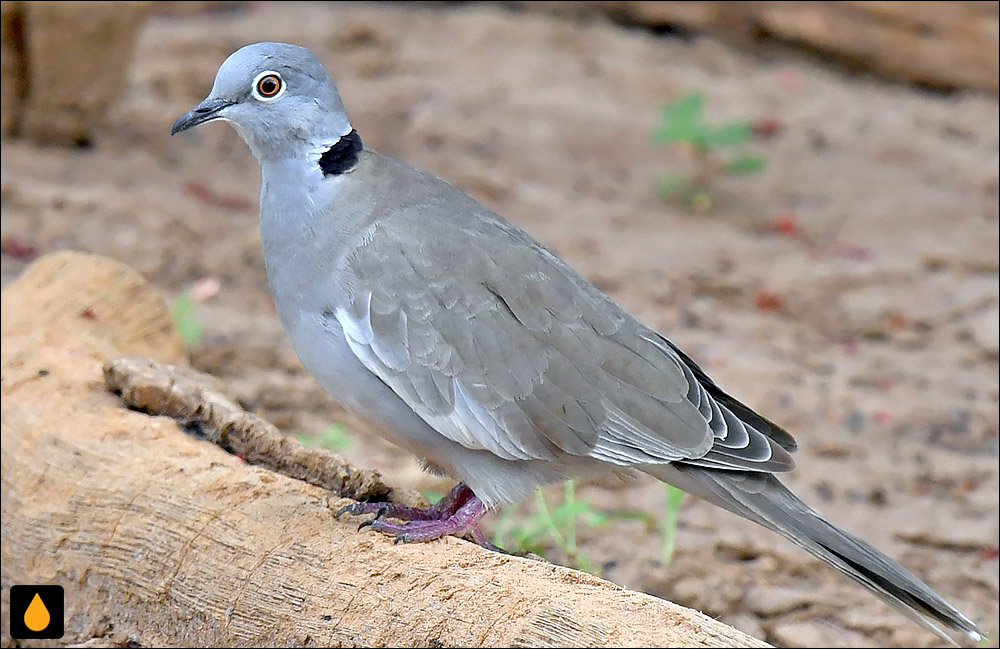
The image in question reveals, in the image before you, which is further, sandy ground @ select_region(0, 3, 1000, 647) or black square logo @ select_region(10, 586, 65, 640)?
sandy ground @ select_region(0, 3, 1000, 647)

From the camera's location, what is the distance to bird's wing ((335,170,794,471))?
2.94 meters

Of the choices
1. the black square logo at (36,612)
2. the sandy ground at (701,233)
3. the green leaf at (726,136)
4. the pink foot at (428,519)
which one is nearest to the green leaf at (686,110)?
the green leaf at (726,136)

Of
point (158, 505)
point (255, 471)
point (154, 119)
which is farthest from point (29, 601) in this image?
point (154, 119)

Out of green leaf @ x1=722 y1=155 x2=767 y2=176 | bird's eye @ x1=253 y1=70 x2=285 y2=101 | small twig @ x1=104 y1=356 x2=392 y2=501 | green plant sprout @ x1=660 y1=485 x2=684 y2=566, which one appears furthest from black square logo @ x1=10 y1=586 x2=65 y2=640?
green leaf @ x1=722 y1=155 x2=767 y2=176

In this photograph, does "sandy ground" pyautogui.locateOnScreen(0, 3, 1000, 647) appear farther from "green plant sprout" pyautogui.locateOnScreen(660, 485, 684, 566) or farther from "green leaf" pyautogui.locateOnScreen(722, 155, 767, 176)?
"green leaf" pyautogui.locateOnScreen(722, 155, 767, 176)

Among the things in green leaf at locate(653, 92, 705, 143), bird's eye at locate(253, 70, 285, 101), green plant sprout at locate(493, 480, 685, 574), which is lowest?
green plant sprout at locate(493, 480, 685, 574)

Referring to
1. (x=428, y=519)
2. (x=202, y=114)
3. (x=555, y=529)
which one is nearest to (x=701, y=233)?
(x=555, y=529)

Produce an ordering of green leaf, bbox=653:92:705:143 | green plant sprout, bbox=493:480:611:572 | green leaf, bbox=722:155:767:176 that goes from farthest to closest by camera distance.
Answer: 1. green leaf, bbox=722:155:767:176
2. green leaf, bbox=653:92:705:143
3. green plant sprout, bbox=493:480:611:572

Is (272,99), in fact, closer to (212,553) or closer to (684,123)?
(212,553)

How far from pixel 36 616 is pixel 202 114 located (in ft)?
4.75

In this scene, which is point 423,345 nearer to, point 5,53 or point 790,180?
point 5,53

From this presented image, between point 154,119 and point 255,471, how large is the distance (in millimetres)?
4146

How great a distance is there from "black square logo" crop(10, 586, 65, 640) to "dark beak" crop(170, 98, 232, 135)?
51.2 inches

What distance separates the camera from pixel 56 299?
13.0 ft
